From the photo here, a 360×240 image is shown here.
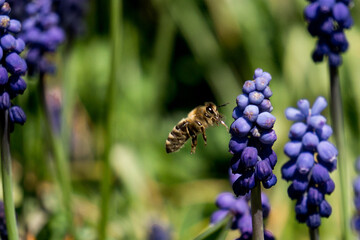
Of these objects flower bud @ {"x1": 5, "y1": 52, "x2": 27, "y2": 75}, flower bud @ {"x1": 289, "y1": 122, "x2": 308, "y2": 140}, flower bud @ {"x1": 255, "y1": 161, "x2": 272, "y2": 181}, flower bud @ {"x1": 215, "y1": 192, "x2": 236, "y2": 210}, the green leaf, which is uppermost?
flower bud @ {"x1": 5, "y1": 52, "x2": 27, "y2": 75}

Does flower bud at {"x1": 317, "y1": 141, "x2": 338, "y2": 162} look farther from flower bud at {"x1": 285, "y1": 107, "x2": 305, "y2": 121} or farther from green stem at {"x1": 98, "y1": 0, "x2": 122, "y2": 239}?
green stem at {"x1": 98, "y1": 0, "x2": 122, "y2": 239}

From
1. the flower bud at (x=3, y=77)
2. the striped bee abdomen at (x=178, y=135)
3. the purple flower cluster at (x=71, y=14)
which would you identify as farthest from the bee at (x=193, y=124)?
the purple flower cluster at (x=71, y=14)

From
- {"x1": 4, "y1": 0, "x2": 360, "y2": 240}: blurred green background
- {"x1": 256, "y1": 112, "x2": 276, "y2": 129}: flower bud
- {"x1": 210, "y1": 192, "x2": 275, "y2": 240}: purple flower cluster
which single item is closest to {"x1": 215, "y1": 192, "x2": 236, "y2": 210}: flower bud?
{"x1": 210, "y1": 192, "x2": 275, "y2": 240}: purple flower cluster

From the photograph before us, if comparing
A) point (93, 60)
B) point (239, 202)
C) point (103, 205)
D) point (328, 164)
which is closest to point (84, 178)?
point (93, 60)

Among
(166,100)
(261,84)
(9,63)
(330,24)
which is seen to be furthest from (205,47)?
(261,84)

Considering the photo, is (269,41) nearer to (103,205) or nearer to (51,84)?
(51,84)

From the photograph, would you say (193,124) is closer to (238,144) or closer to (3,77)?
(238,144)
